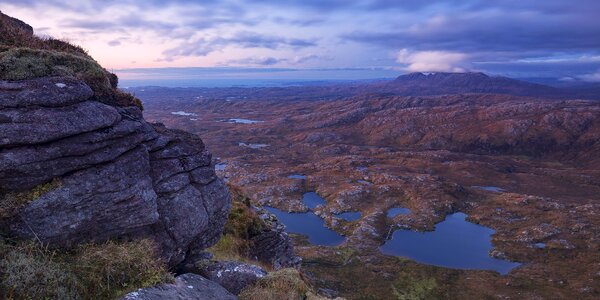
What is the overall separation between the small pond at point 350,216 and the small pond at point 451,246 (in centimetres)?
1818

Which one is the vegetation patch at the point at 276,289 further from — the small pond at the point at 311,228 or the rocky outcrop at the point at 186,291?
the small pond at the point at 311,228

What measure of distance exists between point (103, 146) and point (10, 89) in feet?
Answer: 15.0

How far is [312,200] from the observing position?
169m

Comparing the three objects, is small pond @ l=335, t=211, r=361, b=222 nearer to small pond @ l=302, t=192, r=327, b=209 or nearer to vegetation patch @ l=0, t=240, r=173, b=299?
small pond @ l=302, t=192, r=327, b=209

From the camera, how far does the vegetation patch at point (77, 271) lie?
13461 mm

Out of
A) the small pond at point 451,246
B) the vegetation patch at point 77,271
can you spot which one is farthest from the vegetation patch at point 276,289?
the small pond at point 451,246

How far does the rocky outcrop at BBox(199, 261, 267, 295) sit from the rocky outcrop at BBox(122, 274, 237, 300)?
150 centimetres

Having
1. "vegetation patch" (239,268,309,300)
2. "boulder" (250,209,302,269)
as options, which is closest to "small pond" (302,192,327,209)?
"boulder" (250,209,302,269)

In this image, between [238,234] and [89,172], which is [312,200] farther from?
[89,172]

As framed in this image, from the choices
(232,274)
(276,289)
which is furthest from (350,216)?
(276,289)

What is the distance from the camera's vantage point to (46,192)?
54.2 ft

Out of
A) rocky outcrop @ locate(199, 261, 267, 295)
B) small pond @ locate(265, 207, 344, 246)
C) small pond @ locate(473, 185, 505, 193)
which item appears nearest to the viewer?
rocky outcrop @ locate(199, 261, 267, 295)

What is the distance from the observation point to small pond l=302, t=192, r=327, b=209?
16305cm

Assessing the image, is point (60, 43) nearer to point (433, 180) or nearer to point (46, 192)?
point (46, 192)
